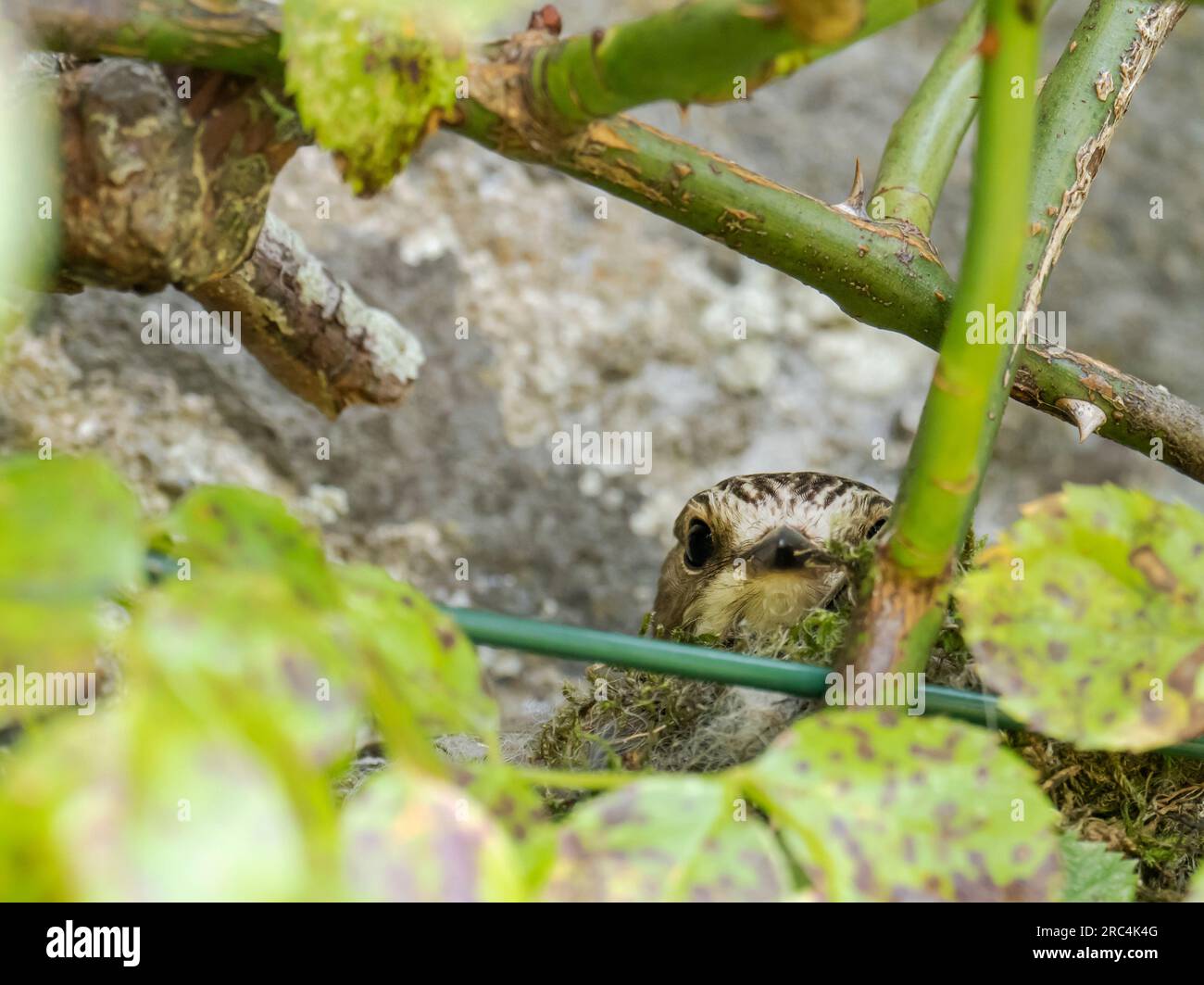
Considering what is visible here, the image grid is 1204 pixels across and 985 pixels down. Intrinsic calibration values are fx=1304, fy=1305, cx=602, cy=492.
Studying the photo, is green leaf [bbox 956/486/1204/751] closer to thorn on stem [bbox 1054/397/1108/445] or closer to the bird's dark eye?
thorn on stem [bbox 1054/397/1108/445]

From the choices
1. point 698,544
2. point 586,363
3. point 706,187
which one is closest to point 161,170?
point 706,187

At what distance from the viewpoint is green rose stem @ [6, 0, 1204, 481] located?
0.93 metres

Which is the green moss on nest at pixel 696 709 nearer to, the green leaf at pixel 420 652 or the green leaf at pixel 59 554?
the green leaf at pixel 420 652

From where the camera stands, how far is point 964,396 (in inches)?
29.1

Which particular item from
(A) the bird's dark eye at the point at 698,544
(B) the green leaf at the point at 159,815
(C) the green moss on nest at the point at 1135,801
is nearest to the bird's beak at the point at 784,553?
(A) the bird's dark eye at the point at 698,544

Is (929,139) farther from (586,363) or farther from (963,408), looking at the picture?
(586,363)

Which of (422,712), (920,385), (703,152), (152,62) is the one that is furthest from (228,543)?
(920,385)

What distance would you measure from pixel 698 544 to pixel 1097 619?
157cm

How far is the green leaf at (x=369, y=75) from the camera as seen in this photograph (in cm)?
79

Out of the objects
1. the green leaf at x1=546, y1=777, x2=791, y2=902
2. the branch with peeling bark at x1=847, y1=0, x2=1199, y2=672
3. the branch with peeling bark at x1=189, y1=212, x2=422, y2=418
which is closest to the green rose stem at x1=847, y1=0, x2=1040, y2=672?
the branch with peeling bark at x1=847, y1=0, x2=1199, y2=672

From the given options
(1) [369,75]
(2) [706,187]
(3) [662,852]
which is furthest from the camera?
(2) [706,187]

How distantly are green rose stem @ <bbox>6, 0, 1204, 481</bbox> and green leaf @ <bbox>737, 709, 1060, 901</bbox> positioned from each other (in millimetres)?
367

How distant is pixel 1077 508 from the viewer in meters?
0.74

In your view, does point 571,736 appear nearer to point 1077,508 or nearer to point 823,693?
point 823,693
